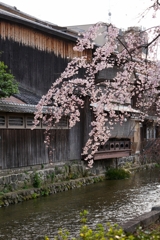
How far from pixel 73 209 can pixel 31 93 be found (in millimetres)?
6591

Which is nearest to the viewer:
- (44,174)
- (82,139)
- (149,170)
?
(44,174)

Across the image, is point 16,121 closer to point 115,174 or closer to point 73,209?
point 73,209

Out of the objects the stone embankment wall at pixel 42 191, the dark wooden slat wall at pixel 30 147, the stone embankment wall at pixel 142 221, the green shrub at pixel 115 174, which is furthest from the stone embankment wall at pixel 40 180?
the stone embankment wall at pixel 142 221

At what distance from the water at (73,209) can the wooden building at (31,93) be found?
199 cm

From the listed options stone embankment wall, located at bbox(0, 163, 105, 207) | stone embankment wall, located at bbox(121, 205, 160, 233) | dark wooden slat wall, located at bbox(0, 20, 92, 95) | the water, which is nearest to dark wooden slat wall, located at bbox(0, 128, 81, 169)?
A: stone embankment wall, located at bbox(0, 163, 105, 207)

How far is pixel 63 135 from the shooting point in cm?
2033

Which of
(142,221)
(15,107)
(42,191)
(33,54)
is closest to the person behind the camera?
(142,221)

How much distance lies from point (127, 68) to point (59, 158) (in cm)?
979

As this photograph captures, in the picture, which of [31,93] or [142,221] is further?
[31,93]

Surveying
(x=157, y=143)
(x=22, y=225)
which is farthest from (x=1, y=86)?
(x=157, y=143)

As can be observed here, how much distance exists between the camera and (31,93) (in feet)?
63.0

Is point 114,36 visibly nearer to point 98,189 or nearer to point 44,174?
point 44,174

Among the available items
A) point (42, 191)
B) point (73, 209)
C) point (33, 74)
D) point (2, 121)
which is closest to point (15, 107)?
point (2, 121)

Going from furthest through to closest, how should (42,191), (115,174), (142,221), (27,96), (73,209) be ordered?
(115,174), (27,96), (42,191), (73,209), (142,221)
